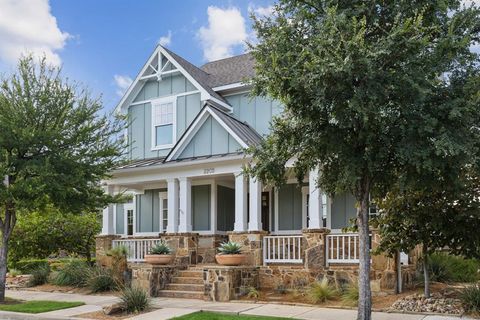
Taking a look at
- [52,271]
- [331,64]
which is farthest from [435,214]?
[52,271]

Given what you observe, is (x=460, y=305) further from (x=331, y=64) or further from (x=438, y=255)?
(x=331, y=64)

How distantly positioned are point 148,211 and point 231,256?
24.9 ft

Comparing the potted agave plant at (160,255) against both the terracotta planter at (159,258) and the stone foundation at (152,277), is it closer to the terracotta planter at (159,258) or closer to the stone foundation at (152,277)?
the terracotta planter at (159,258)

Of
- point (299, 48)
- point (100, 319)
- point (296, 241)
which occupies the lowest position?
point (100, 319)

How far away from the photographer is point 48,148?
1424cm

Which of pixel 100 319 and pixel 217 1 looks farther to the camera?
pixel 217 1

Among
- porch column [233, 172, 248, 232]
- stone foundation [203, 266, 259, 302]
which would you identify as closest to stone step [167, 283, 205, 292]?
stone foundation [203, 266, 259, 302]

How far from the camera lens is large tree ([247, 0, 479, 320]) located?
8.22 m

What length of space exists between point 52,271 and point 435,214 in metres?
13.3

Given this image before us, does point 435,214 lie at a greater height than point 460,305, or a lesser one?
greater

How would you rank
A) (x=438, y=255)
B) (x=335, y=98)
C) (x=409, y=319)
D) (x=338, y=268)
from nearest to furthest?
1. (x=335, y=98)
2. (x=409, y=319)
3. (x=338, y=268)
4. (x=438, y=255)

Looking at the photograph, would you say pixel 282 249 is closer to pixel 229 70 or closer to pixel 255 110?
pixel 255 110

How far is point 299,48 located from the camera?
918 cm

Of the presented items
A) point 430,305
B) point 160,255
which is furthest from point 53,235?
point 430,305
